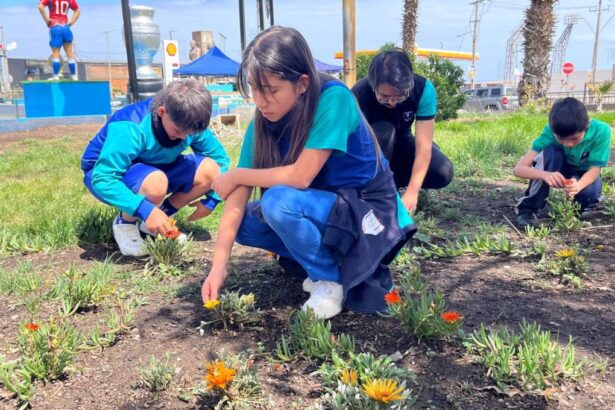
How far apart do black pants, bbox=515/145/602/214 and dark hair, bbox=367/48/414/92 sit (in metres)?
1.08

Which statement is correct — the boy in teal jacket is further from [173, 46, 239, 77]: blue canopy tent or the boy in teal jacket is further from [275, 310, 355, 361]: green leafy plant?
[173, 46, 239, 77]: blue canopy tent

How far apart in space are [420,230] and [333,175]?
3.78 feet

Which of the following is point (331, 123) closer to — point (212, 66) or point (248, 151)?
point (248, 151)

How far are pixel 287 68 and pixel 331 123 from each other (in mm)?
253

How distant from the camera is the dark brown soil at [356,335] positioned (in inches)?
64.2

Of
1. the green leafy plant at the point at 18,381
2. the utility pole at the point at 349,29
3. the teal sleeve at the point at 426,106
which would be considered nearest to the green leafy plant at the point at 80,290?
the green leafy plant at the point at 18,381

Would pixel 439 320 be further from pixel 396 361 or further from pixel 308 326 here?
pixel 308 326

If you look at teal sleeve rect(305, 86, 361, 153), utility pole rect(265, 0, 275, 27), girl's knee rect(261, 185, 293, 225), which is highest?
utility pole rect(265, 0, 275, 27)

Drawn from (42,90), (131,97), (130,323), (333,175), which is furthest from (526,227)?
(42,90)

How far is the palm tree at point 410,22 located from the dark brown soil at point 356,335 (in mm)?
14011

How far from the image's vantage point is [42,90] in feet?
38.0

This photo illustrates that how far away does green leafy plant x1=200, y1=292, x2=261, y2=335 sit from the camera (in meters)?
2.03

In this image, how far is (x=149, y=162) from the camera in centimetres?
310

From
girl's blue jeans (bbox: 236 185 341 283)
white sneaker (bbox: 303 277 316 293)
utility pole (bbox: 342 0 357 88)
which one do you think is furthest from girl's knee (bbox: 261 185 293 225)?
utility pole (bbox: 342 0 357 88)
